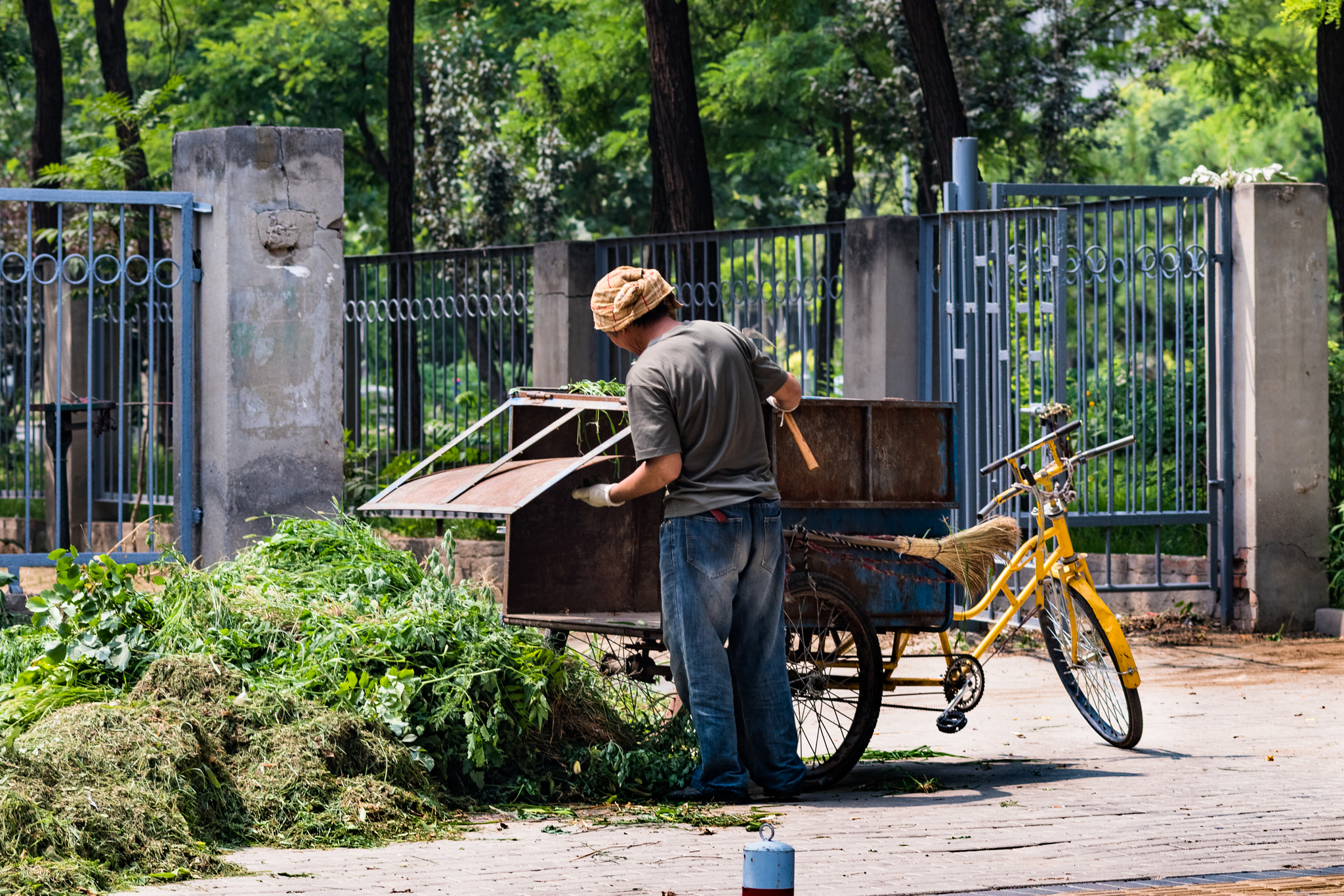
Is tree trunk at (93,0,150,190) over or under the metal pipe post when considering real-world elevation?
over

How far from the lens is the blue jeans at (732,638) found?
19.7 feet

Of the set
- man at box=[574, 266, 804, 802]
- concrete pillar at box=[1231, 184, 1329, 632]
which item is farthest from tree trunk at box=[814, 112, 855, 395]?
man at box=[574, 266, 804, 802]

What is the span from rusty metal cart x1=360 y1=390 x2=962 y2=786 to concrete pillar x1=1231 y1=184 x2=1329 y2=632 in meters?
→ 5.02

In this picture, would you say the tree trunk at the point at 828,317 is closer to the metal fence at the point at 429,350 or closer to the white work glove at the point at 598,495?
the metal fence at the point at 429,350

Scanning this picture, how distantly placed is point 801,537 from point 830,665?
1.74ft

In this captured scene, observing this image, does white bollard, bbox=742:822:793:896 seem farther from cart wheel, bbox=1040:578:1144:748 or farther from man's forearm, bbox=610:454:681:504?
cart wheel, bbox=1040:578:1144:748

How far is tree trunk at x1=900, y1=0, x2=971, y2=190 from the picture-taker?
1452 cm

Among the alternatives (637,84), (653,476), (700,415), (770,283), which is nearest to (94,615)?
(653,476)

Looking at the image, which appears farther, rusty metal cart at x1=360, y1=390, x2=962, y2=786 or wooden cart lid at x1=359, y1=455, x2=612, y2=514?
rusty metal cart at x1=360, y1=390, x2=962, y2=786

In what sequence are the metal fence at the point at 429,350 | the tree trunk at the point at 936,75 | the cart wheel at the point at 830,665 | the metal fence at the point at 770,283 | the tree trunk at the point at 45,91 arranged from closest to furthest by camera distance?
the cart wheel at the point at 830,665, the metal fence at the point at 770,283, the metal fence at the point at 429,350, the tree trunk at the point at 936,75, the tree trunk at the point at 45,91

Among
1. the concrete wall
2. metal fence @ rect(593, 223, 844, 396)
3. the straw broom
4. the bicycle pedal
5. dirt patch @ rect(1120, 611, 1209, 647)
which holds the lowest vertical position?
dirt patch @ rect(1120, 611, 1209, 647)

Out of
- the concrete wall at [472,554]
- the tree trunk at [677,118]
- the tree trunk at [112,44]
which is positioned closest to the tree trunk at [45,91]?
the tree trunk at [112,44]

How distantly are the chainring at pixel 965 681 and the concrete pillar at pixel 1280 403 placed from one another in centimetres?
522

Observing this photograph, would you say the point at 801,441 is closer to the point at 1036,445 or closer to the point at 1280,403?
the point at 1036,445
